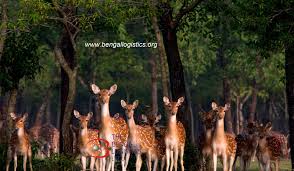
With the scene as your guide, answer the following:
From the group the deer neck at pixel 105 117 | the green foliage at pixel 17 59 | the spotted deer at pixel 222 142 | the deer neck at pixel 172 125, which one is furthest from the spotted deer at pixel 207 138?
the green foliage at pixel 17 59

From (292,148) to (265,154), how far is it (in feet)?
9.72

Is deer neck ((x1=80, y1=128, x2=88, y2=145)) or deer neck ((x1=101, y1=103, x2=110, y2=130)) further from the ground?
deer neck ((x1=101, y1=103, x2=110, y2=130))

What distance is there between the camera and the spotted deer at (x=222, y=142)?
2269 centimetres

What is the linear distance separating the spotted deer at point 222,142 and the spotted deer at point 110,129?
97.6 inches

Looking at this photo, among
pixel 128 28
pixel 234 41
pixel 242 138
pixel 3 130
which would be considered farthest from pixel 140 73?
pixel 242 138

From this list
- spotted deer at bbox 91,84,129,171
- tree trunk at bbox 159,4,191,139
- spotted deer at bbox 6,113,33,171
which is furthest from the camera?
tree trunk at bbox 159,4,191,139

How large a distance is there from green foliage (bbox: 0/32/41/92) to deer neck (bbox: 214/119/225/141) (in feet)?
27.7

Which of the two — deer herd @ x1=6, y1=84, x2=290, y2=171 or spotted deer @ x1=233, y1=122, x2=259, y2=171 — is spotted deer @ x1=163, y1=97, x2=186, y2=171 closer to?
deer herd @ x1=6, y1=84, x2=290, y2=171

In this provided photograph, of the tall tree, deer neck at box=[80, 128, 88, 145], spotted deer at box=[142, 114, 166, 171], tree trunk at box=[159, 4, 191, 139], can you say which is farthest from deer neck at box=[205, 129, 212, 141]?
tree trunk at box=[159, 4, 191, 139]

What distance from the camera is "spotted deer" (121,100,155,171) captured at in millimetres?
22781

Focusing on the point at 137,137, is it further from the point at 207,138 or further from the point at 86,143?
the point at 207,138

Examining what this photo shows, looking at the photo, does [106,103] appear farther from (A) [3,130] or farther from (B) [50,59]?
(B) [50,59]

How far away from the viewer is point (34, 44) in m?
28.8

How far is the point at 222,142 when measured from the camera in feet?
74.9
